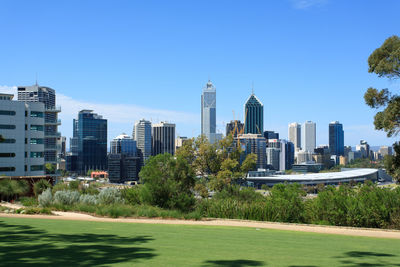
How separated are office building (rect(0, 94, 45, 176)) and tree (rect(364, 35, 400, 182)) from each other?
208ft

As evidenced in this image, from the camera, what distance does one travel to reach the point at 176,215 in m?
21.4

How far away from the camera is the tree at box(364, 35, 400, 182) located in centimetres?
2567

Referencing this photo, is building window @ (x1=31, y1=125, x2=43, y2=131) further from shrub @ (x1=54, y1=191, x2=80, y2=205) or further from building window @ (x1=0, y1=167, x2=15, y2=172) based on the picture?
shrub @ (x1=54, y1=191, x2=80, y2=205)

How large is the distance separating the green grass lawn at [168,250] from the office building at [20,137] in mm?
66243

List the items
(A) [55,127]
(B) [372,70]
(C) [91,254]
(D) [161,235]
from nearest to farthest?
(C) [91,254] < (D) [161,235] < (B) [372,70] < (A) [55,127]

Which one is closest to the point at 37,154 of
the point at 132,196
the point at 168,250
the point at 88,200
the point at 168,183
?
the point at 132,196

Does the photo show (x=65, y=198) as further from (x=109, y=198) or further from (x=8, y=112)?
(x=8, y=112)

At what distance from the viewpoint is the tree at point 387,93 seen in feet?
84.2

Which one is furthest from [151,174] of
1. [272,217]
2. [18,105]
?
[18,105]

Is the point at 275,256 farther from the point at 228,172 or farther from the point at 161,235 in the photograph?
the point at 228,172

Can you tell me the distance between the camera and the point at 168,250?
9836 millimetres

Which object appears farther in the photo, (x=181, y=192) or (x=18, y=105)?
(x=18, y=105)

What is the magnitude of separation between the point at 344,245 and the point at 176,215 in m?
11.0

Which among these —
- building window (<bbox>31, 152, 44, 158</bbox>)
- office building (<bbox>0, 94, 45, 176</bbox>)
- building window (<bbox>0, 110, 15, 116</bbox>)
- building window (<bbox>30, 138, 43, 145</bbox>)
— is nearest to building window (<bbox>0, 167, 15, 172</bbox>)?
office building (<bbox>0, 94, 45, 176</bbox>)
